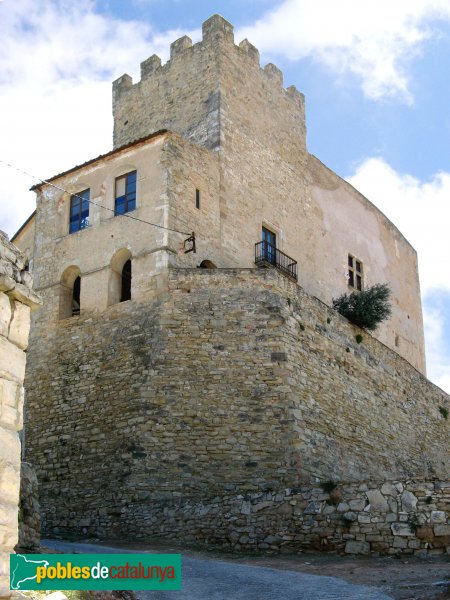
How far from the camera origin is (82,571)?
8242 millimetres

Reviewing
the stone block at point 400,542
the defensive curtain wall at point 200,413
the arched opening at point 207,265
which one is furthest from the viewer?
the arched opening at point 207,265

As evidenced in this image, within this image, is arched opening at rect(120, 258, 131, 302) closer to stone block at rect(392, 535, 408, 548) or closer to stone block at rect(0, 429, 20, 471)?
stone block at rect(392, 535, 408, 548)

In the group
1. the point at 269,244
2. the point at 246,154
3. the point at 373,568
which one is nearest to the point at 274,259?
the point at 269,244

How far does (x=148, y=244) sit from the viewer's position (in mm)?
21266

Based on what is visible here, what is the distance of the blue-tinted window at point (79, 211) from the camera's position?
23.3m

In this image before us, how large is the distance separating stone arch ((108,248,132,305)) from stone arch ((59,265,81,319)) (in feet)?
4.09

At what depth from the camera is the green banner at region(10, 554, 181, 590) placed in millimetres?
7168

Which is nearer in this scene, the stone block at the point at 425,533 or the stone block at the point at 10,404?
the stone block at the point at 10,404

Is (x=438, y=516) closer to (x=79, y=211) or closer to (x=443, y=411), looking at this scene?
(x=79, y=211)

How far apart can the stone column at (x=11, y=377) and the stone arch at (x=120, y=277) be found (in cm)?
1474

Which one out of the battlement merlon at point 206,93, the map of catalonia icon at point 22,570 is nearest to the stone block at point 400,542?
the map of catalonia icon at point 22,570

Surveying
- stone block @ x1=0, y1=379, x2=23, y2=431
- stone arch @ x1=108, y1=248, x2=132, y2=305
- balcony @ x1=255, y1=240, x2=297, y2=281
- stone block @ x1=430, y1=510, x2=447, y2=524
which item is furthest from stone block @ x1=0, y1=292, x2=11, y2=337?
balcony @ x1=255, y1=240, x2=297, y2=281

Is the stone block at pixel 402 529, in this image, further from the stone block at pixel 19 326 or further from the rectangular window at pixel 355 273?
the rectangular window at pixel 355 273

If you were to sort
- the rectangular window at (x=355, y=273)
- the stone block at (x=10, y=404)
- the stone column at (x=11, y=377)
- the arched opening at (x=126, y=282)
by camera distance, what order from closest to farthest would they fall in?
1. the stone column at (x=11, y=377)
2. the stone block at (x=10, y=404)
3. the arched opening at (x=126, y=282)
4. the rectangular window at (x=355, y=273)
